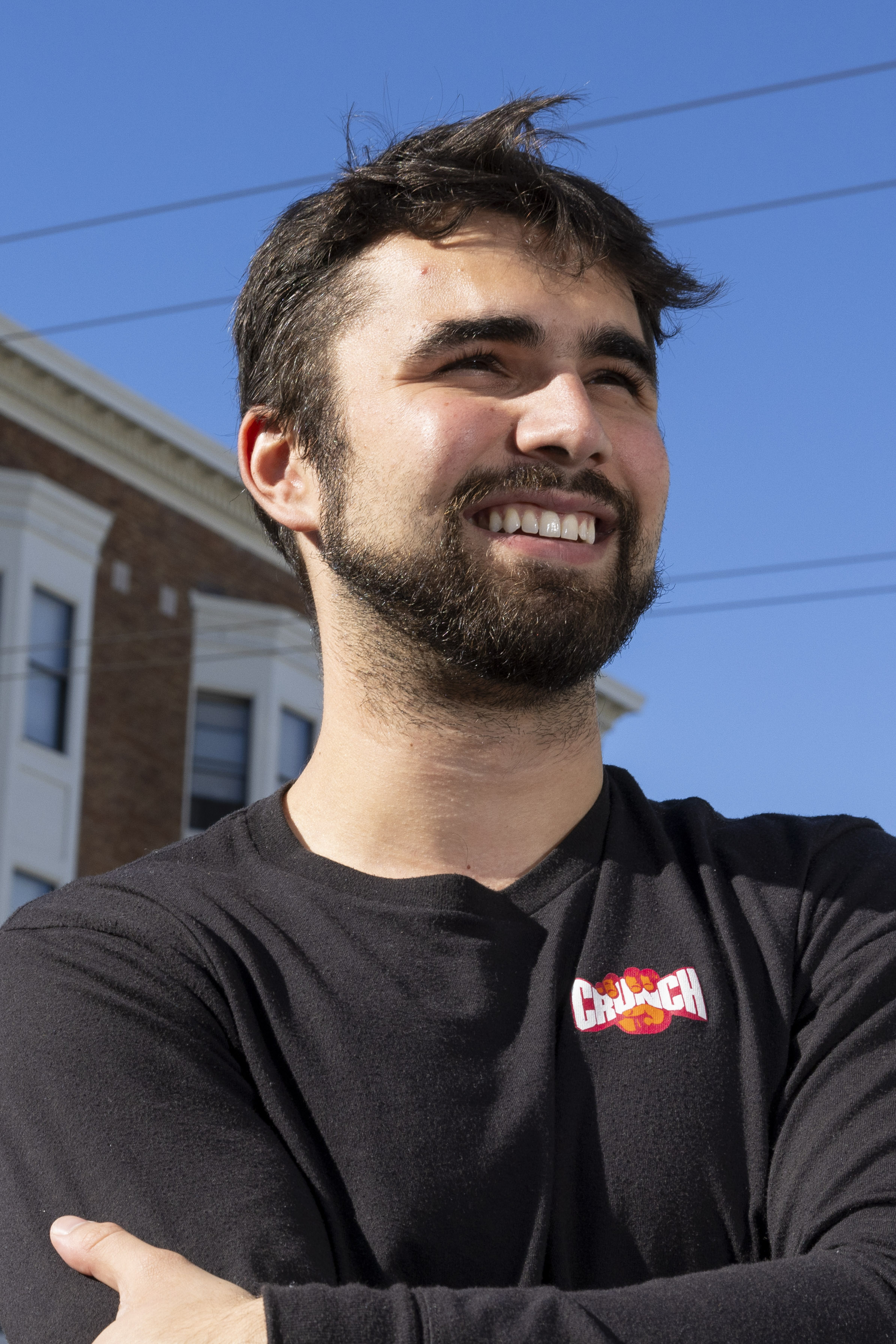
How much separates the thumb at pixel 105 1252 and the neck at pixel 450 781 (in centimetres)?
74

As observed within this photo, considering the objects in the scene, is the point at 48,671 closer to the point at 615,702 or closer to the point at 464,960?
the point at 615,702

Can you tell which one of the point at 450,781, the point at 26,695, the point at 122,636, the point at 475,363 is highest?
the point at 122,636

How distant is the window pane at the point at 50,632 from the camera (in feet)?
64.4

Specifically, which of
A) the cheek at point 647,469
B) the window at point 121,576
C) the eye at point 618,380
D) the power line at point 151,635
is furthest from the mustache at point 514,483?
the window at point 121,576

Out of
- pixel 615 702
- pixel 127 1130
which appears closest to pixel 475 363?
pixel 127 1130

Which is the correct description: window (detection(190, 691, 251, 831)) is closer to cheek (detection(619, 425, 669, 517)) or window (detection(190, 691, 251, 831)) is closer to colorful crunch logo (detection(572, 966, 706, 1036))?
cheek (detection(619, 425, 669, 517))

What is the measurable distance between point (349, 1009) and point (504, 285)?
121 centimetres

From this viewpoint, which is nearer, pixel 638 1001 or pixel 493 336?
pixel 638 1001

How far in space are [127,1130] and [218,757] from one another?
19.8 meters

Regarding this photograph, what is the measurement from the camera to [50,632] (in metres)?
19.9

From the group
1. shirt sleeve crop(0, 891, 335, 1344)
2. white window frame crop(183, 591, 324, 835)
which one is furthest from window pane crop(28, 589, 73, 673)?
shirt sleeve crop(0, 891, 335, 1344)

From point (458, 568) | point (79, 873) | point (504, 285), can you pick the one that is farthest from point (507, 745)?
point (79, 873)

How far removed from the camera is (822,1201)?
220 centimetres

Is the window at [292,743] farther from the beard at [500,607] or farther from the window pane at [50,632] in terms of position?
the beard at [500,607]
